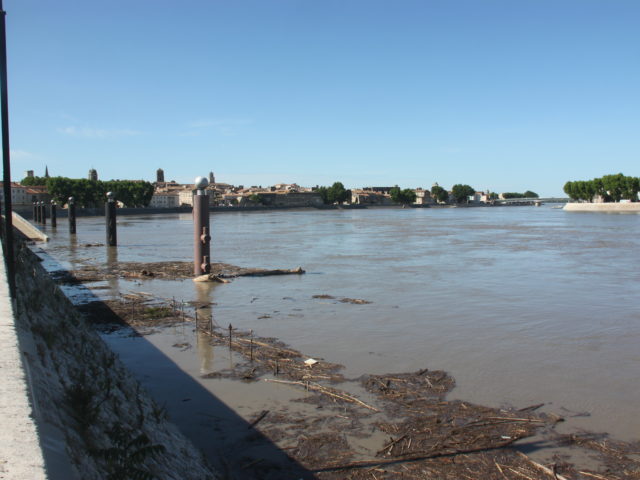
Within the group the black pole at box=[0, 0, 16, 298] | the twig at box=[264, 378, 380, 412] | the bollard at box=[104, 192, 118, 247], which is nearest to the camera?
the black pole at box=[0, 0, 16, 298]

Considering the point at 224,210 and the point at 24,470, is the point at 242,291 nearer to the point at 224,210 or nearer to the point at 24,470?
the point at 24,470

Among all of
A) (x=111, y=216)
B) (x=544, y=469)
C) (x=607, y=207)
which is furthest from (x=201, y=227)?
(x=607, y=207)

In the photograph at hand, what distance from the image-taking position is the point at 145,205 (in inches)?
5738

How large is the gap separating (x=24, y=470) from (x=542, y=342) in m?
9.26

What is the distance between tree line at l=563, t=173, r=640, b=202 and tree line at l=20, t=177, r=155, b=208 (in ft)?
369

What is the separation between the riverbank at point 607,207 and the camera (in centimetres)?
13600

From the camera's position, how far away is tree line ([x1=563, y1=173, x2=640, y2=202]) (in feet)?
472

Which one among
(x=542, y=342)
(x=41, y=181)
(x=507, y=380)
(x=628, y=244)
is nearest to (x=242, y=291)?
(x=542, y=342)

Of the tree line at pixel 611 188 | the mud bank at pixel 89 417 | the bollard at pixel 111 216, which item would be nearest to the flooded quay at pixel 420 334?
the mud bank at pixel 89 417

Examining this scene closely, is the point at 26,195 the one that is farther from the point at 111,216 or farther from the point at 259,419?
the point at 259,419

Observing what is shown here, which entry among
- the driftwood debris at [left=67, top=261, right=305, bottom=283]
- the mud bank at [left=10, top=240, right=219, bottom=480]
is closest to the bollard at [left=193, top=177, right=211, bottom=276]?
the driftwood debris at [left=67, top=261, right=305, bottom=283]

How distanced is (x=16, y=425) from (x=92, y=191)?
417ft

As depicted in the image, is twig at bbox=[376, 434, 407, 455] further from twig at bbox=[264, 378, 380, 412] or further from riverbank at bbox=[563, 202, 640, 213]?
riverbank at bbox=[563, 202, 640, 213]

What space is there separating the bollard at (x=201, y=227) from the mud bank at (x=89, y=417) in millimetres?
10753
